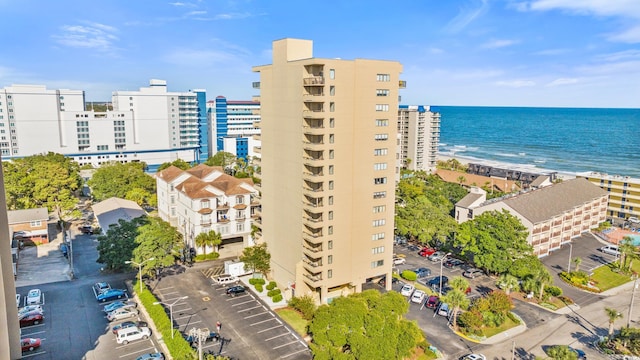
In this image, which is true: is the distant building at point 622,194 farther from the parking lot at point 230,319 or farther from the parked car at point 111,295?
the parked car at point 111,295

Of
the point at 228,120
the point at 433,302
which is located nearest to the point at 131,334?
the point at 433,302

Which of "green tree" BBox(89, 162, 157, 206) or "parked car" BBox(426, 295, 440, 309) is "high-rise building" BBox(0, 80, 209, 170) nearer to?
"green tree" BBox(89, 162, 157, 206)

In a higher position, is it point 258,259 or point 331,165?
point 331,165

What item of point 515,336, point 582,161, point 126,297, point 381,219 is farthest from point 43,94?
point 582,161

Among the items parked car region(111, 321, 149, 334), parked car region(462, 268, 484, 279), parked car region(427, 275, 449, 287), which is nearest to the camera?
parked car region(111, 321, 149, 334)

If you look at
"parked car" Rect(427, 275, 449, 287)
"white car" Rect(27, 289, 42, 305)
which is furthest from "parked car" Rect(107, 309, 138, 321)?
"parked car" Rect(427, 275, 449, 287)

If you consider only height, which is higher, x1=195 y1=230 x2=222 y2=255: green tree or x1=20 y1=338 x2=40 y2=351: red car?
x1=195 y1=230 x2=222 y2=255: green tree

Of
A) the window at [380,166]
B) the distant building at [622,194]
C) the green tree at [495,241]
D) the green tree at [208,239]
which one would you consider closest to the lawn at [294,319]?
the green tree at [208,239]

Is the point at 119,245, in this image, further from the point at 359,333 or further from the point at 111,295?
the point at 359,333
